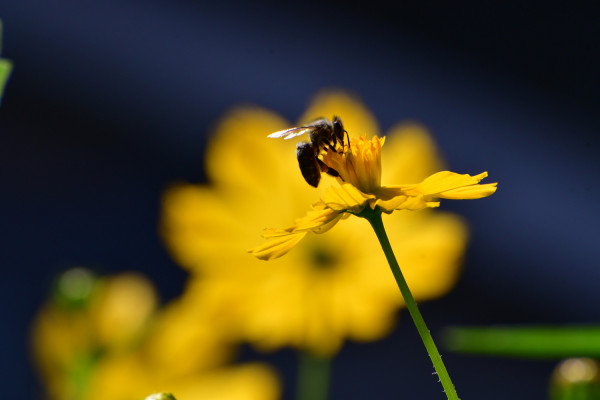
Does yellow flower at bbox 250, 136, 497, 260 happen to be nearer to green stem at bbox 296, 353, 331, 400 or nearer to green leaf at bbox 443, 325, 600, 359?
green leaf at bbox 443, 325, 600, 359

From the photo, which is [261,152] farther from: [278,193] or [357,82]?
[357,82]

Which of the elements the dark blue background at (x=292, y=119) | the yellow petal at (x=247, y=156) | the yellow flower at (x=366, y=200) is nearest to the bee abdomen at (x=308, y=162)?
the yellow flower at (x=366, y=200)

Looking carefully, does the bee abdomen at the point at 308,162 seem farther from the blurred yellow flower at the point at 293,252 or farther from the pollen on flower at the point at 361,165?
the blurred yellow flower at the point at 293,252

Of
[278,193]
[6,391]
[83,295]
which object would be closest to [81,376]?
[83,295]

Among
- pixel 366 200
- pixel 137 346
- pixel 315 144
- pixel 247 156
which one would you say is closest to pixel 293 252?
pixel 247 156

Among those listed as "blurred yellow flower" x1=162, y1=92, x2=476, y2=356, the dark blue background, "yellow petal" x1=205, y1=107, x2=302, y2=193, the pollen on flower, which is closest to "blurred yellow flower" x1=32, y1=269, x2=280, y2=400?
"blurred yellow flower" x1=162, y1=92, x2=476, y2=356
